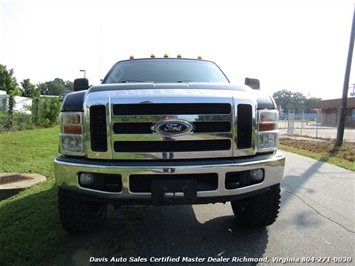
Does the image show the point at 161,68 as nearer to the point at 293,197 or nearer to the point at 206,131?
the point at 206,131

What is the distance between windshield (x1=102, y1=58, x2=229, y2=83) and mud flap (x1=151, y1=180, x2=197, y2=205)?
4.97 feet

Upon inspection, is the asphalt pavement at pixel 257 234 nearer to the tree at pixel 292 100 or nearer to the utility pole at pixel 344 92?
the utility pole at pixel 344 92

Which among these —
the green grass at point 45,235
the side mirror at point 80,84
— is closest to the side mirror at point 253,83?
the side mirror at point 80,84

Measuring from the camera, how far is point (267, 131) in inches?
98.3

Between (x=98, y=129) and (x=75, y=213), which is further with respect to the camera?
(x=75, y=213)

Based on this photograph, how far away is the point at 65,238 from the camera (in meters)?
2.70

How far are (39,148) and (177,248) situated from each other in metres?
6.31

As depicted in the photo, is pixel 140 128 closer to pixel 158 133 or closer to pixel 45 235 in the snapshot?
pixel 158 133

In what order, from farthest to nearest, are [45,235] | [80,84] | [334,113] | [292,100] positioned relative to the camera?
[292,100] < [334,113] < [80,84] < [45,235]

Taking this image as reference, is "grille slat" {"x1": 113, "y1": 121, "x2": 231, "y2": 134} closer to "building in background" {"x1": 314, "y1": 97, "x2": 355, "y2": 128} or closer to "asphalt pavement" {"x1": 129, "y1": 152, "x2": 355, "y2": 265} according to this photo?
"asphalt pavement" {"x1": 129, "y1": 152, "x2": 355, "y2": 265}

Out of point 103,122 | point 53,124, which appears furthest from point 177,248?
point 53,124

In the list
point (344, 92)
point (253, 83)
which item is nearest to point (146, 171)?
point (253, 83)

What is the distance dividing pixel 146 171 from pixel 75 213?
989mm

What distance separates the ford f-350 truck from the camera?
2180mm
